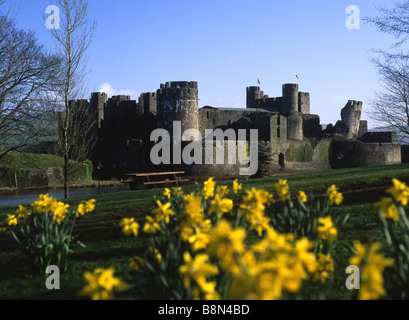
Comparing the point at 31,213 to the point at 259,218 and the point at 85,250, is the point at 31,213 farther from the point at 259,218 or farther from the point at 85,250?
the point at 259,218

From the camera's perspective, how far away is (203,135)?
55.1 metres

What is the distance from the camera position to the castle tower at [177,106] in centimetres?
5006

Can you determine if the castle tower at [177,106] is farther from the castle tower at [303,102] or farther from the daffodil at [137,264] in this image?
the daffodil at [137,264]

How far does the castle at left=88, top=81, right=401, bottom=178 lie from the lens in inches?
1832

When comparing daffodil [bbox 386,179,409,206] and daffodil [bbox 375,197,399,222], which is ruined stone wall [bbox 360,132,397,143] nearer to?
daffodil [bbox 386,179,409,206]

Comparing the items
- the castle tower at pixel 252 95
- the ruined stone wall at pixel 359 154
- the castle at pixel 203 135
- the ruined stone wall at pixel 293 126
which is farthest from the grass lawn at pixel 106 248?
the castle tower at pixel 252 95

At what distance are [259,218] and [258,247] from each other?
5.31ft

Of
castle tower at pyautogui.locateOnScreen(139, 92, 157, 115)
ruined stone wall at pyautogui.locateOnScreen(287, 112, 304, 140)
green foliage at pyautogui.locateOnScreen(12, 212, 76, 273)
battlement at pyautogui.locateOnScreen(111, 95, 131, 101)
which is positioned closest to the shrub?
green foliage at pyautogui.locateOnScreen(12, 212, 76, 273)

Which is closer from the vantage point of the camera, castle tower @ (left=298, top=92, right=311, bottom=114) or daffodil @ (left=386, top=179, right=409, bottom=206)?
daffodil @ (left=386, top=179, right=409, bottom=206)

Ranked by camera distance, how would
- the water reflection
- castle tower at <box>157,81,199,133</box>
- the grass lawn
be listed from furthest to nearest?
1. castle tower at <box>157,81,199,133</box>
2. the water reflection
3. the grass lawn

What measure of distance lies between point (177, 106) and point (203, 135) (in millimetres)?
6460

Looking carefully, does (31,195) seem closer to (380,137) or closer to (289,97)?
(380,137)

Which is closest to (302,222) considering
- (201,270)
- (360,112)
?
(201,270)

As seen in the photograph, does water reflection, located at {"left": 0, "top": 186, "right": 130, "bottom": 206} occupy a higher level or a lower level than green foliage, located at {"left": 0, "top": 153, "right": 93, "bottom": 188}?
lower
